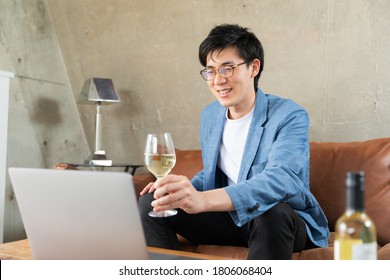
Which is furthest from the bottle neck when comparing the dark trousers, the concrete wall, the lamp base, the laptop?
the lamp base

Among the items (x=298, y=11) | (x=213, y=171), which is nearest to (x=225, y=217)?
(x=213, y=171)

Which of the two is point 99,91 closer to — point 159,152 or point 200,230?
point 200,230

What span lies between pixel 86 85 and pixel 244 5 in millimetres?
1163

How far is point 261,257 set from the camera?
1.29 meters

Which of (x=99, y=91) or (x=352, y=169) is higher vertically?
(x=99, y=91)

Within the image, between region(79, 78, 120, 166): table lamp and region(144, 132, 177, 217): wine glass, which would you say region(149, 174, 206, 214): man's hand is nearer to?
region(144, 132, 177, 217): wine glass

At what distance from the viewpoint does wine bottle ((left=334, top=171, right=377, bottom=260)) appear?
53cm

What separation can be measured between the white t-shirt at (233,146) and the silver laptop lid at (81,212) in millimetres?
943

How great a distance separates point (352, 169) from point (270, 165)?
0.82 meters

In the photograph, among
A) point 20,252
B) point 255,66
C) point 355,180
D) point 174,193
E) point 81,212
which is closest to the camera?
point 355,180

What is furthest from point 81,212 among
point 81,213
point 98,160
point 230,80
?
point 98,160

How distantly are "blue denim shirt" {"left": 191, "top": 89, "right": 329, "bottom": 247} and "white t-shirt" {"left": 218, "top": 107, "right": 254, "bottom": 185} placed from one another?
0.03 metres

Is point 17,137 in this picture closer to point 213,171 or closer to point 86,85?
point 86,85

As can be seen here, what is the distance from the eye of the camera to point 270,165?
1492 mm
